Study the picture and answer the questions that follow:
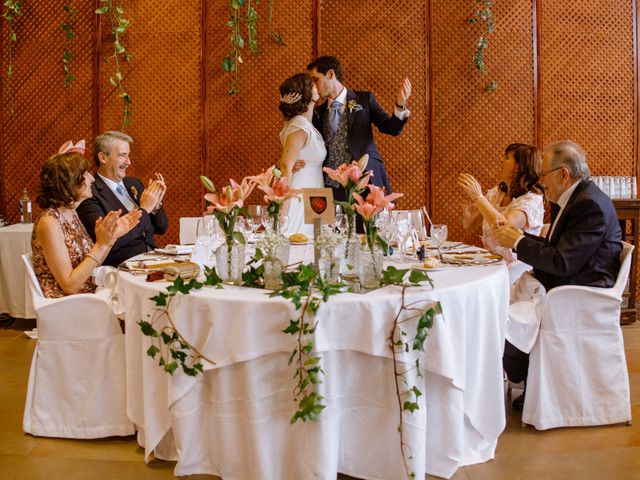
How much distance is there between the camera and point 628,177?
5664 millimetres

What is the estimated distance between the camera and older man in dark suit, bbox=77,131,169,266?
3635 mm

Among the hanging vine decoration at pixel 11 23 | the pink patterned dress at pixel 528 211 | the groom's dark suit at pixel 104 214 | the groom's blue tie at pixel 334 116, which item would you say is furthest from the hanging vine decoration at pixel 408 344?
the hanging vine decoration at pixel 11 23

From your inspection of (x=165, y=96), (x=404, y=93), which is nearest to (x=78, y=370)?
(x=404, y=93)

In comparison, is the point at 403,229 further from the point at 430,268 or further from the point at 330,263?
the point at 330,263

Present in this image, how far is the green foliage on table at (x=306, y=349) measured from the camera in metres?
2.20

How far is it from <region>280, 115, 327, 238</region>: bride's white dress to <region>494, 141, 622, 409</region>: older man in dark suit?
4.74ft

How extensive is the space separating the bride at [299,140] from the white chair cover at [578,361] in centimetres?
166

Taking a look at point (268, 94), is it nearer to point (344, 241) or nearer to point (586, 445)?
point (344, 241)

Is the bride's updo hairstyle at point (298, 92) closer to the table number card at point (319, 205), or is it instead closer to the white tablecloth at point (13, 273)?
the table number card at point (319, 205)

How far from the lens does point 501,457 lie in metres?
2.78

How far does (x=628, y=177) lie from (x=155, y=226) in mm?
3951

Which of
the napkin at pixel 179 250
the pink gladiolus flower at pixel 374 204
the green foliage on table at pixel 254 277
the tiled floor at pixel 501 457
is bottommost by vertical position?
the tiled floor at pixel 501 457

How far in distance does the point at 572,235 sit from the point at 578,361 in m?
0.58

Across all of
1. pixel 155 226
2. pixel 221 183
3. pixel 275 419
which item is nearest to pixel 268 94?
pixel 221 183
